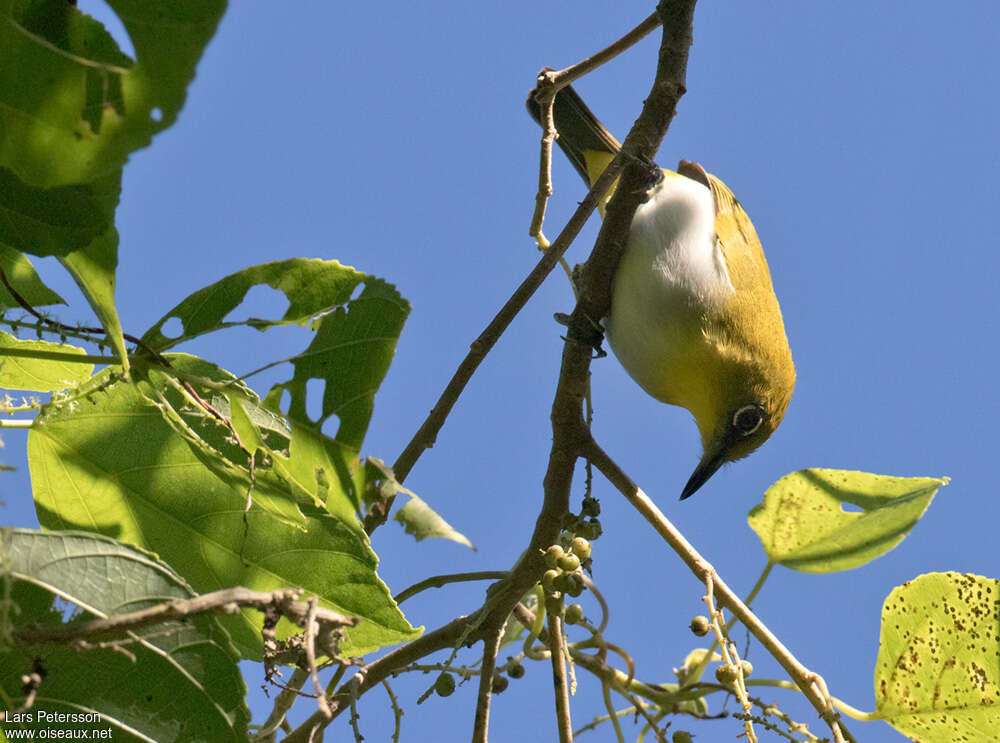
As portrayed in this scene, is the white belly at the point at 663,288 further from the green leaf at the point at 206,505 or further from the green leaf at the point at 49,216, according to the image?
the green leaf at the point at 49,216

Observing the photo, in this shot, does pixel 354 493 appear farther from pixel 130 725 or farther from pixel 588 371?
pixel 588 371

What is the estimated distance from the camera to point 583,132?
5027 mm

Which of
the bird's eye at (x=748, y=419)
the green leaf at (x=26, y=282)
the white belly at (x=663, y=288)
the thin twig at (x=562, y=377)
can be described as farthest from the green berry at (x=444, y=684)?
the bird's eye at (x=748, y=419)

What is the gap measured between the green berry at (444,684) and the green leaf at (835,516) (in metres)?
0.89

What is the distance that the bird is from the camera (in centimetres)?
381

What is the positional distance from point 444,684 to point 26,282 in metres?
1.25

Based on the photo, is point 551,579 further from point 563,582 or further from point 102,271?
point 102,271

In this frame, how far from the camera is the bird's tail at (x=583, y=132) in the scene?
4980 mm

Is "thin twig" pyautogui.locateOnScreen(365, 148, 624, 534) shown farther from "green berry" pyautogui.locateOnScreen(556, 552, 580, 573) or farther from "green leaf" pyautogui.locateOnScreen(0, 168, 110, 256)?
"green leaf" pyautogui.locateOnScreen(0, 168, 110, 256)

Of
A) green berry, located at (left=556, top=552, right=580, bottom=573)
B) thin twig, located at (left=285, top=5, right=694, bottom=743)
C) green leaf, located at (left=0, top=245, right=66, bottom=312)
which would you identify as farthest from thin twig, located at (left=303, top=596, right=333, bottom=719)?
green leaf, located at (left=0, top=245, right=66, bottom=312)

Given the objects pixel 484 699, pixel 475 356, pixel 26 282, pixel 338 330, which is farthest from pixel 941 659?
pixel 26 282

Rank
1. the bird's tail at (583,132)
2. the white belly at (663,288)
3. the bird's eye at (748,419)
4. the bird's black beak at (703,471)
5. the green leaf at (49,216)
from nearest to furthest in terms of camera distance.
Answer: the green leaf at (49,216), the white belly at (663,288), the bird's eye at (748,419), the bird's black beak at (703,471), the bird's tail at (583,132)

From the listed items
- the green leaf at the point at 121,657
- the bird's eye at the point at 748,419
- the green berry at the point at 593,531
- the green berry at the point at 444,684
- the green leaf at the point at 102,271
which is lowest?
the green leaf at the point at 121,657

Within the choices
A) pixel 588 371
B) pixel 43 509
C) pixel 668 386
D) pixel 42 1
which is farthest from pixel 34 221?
pixel 668 386
